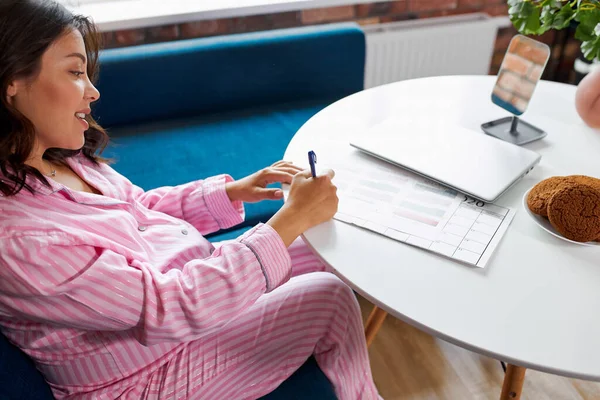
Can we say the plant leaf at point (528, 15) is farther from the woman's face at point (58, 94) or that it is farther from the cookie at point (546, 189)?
the woman's face at point (58, 94)

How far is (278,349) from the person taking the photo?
3.19 ft

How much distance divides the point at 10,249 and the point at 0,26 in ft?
1.02

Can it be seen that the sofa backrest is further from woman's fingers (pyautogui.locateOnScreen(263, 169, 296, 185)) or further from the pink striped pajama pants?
the pink striped pajama pants

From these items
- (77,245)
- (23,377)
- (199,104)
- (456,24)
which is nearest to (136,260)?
(77,245)

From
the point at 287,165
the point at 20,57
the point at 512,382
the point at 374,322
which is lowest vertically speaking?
the point at 374,322

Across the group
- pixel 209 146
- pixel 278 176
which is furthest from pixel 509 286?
pixel 209 146

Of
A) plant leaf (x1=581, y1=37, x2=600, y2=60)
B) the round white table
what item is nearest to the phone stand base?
the round white table

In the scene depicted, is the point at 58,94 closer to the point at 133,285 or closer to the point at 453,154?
the point at 133,285

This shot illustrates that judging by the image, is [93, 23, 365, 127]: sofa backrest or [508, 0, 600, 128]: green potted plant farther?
[93, 23, 365, 127]: sofa backrest

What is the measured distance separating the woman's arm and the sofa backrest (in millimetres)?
1037

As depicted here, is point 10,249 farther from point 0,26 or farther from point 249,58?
point 249,58

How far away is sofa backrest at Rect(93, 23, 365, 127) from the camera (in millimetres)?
1786

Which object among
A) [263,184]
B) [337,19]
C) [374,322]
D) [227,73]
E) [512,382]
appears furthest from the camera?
[337,19]

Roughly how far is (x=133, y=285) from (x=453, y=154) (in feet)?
2.12
